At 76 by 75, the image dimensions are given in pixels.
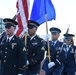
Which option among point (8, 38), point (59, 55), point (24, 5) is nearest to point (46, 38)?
point (59, 55)

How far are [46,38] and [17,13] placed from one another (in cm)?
111

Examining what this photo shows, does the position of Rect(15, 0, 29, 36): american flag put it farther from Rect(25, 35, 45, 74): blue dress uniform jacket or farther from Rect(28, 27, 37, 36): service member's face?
Rect(25, 35, 45, 74): blue dress uniform jacket

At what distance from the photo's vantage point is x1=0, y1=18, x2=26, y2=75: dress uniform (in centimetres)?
665

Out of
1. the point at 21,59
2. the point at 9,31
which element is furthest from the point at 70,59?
the point at 9,31

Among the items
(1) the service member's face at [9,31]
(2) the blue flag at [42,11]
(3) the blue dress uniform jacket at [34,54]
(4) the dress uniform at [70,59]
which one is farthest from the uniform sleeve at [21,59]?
(4) the dress uniform at [70,59]

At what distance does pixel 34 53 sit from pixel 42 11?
6.67 ft

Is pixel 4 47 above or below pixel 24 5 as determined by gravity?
below

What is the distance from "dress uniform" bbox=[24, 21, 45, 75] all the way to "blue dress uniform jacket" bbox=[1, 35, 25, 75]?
2.72 ft

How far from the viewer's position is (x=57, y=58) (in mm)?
8578

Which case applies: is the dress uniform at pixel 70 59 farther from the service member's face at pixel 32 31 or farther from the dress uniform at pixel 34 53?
the service member's face at pixel 32 31

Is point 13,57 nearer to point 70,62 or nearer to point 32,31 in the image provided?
point 32,31

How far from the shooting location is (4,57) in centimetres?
675

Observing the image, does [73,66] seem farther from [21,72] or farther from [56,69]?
[21,72]

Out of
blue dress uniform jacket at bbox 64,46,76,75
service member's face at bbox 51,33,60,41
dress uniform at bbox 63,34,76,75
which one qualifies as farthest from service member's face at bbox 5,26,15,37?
blue dress uniform jacket at bbox 64,46,76,75
